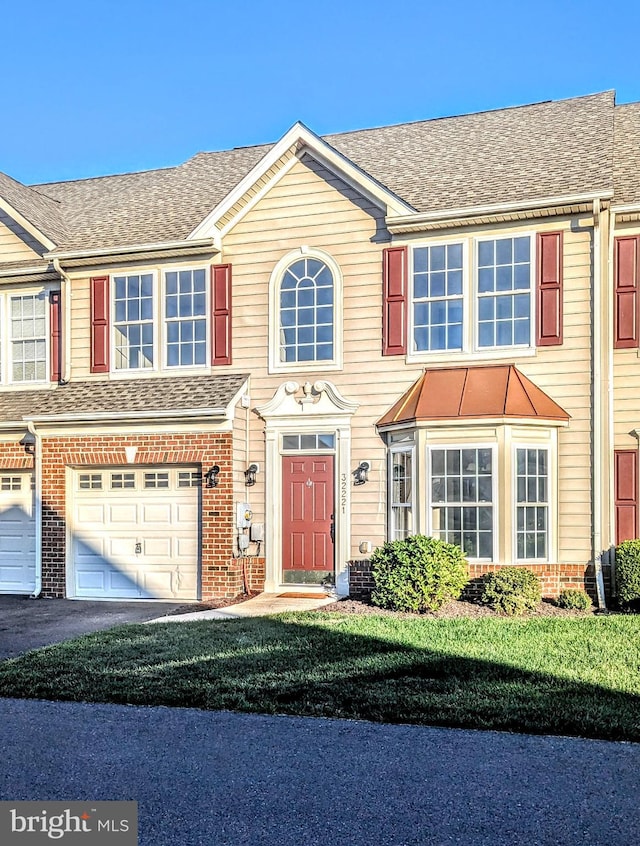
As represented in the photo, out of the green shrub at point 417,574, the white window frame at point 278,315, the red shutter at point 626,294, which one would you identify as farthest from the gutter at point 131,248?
the red shutter at point 626,294

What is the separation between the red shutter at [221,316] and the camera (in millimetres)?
15812

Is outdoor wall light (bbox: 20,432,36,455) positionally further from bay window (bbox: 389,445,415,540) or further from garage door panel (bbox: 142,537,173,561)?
bay window (bbox: 389,445,415,540)

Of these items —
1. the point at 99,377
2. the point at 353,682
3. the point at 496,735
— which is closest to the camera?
the point at 496,735

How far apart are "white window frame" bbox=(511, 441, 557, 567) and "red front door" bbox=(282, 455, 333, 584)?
3084mm

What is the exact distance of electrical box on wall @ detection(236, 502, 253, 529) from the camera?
586 inches

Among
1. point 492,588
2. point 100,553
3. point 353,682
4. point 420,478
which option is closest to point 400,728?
point 353,682

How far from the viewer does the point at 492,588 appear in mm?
13109

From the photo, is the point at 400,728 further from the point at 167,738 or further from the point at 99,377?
the point at 99,377

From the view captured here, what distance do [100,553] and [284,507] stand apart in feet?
10.9

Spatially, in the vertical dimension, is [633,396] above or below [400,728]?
above

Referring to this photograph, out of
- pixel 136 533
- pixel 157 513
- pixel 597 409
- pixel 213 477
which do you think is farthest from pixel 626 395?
pixel 136 533

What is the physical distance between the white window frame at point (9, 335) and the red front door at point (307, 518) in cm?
534

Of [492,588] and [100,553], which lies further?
[100,553]

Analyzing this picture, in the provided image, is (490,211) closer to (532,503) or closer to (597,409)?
(597,409)
